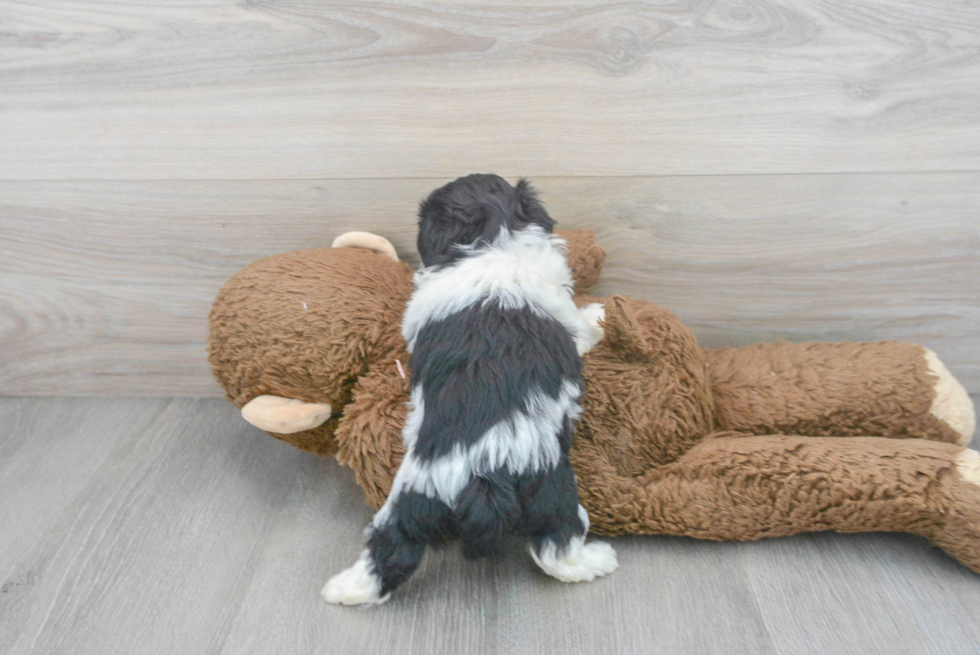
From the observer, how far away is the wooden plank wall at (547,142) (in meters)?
1.07

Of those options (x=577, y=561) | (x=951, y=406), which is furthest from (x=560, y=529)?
(x=951, y=406)

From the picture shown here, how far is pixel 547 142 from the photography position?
1.13 meters

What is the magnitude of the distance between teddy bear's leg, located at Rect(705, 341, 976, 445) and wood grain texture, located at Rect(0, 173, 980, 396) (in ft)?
0.56

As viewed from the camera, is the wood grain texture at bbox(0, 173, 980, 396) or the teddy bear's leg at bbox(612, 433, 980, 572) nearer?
the teddy bear's leg at bbox(612, 433, 980, 572)

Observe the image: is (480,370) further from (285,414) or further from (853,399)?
(853,399)

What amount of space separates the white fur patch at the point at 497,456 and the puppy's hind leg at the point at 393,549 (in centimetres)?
1

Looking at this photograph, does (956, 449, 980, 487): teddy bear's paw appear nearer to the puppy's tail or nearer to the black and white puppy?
the black and white puppy

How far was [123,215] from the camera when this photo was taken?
123 cm

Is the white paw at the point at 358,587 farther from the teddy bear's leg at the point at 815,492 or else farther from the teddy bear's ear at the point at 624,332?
the teddy bear's ear at the point at 624,332

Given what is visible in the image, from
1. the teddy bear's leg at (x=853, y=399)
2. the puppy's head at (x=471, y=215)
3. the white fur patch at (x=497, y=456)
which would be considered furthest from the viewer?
the teddy bear's leg at (x=853, y=399)

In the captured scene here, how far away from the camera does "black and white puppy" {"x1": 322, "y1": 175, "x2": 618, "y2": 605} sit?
833 mm

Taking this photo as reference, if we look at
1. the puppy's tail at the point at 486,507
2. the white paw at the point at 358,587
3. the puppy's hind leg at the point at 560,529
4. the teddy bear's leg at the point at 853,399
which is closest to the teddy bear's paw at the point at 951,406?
the teddy bear's leg at the point at 853,399

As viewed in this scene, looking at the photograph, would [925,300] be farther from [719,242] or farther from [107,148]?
[107,148]

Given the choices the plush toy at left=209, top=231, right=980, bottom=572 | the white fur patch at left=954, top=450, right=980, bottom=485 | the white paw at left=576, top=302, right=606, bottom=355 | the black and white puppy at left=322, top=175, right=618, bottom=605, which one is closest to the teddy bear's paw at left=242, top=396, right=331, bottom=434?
the plush toy at left=209, top=231, right=980, bottom=572
